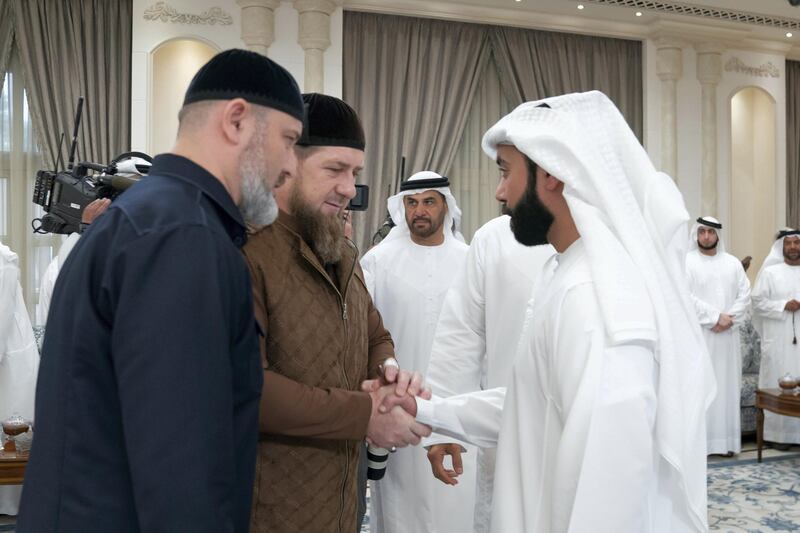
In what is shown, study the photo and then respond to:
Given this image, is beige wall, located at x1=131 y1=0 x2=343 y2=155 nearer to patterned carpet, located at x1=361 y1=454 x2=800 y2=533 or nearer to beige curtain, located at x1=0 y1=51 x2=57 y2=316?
beige curtain, located at x1=0 y1=51 x2=57 y2=316

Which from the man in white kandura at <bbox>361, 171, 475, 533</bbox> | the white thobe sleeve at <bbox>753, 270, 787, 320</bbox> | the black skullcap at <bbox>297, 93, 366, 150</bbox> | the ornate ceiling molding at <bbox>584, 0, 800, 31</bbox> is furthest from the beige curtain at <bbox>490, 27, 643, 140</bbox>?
the black skullcap at <bbox>297, 93, 366, 150</bbox>

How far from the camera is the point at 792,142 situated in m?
9.71

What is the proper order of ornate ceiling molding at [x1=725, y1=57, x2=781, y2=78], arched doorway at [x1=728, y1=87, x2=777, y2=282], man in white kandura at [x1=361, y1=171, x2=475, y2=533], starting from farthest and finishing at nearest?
arched doorway at [x1=728, y1=87, x2=777, y2=282] < ornate ceiling molding at [x1=725, y1=57, x2=781, y2=78] < man in white kandura at [x1=361, y1=171, x2=475, y2=533]

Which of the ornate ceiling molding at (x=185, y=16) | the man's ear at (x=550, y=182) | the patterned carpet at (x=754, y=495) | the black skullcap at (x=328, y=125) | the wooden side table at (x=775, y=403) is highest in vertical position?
the ornate ceiling molding at (x=185, y=16)

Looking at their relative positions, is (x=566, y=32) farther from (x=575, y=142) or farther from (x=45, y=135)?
(x=575, y=142)

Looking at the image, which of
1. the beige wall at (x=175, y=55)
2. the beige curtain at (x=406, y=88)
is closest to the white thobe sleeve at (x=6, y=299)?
the beige wall at (x=175, y=55)

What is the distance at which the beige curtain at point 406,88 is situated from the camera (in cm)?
760

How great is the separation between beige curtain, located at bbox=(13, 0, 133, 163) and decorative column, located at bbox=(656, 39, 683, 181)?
5.54 m

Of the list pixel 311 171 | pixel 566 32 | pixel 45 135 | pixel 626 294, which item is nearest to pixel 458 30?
pixel 566 32

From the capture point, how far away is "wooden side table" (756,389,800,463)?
5237 millimetres

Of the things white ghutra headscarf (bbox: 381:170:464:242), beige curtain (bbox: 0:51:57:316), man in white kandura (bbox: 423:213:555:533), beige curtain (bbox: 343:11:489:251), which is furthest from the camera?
beige curtain (bbox: 343:11:489:251)

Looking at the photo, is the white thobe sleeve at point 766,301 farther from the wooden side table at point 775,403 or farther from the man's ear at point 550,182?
the man's ear at point 550,182

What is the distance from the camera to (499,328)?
2643 millimetres

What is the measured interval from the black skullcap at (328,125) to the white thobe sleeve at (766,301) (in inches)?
216
